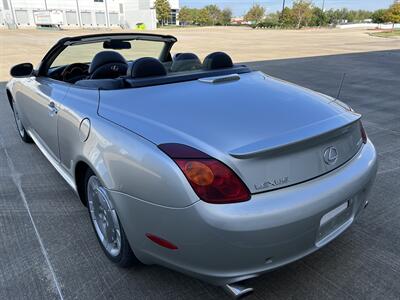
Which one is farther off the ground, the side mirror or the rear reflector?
the side mirror

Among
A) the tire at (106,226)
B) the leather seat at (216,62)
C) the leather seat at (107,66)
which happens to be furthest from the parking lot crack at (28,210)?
the leather seat at (216,62)

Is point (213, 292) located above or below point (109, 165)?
below

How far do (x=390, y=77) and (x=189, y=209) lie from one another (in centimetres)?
1031

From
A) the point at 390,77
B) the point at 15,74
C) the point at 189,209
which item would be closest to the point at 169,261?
the point at 189,209

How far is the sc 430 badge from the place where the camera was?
168 cm

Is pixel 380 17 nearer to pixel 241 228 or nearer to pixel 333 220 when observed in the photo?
pixel 333 220

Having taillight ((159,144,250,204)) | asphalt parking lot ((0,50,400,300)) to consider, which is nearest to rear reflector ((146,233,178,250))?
taillight ((159,144,250,204))

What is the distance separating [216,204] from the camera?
1625 millimetres

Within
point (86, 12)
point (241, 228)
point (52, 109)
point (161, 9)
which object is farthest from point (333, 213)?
point (161, 9)

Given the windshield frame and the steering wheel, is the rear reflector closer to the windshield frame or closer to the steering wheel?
the windshield frame

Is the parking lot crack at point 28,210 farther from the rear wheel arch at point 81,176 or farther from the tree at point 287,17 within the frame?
the tree at point 287,17

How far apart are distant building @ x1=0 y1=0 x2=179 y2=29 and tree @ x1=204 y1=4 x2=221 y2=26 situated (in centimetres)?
3505

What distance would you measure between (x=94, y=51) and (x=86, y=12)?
3021 inches

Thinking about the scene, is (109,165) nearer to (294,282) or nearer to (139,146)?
(139,146)
